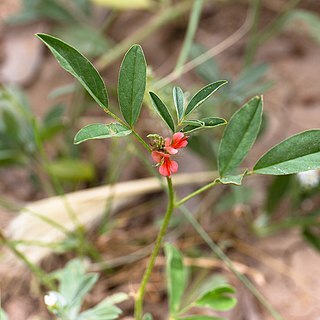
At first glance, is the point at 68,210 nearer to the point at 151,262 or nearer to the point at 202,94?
the point at 151,262

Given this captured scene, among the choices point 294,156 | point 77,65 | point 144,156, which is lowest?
point 144,156

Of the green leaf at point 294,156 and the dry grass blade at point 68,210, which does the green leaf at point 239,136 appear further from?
the dry grass blade at point 68,210

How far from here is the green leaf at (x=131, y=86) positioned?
73 cm

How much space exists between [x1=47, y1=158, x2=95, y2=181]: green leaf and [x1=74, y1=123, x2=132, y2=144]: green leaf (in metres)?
0.64

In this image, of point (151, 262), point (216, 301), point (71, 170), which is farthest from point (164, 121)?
point (71, 170)

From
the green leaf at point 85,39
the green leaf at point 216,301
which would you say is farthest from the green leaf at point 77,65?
the green leaf at point 85,39

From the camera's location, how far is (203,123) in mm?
682

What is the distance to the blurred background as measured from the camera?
1234mm

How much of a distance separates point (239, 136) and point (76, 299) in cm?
33

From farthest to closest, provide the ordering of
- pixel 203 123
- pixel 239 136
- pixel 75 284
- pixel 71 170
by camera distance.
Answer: pixel 71 170 < pixel 75 284 < pixel 239 136 < pixel 203 123

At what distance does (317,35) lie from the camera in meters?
1.45

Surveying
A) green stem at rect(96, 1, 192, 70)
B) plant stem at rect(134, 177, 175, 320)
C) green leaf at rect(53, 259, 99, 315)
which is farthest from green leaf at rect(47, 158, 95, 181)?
plant stem at rect(134, 177, 175, 320)

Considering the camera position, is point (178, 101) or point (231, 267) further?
point (231, 267)

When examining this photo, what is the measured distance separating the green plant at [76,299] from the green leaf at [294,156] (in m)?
0.28
